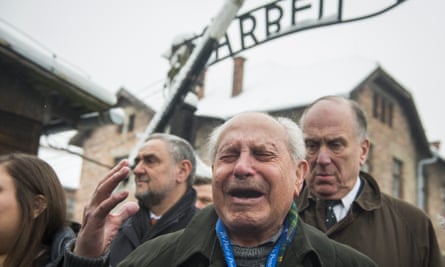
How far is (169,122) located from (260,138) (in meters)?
3.93

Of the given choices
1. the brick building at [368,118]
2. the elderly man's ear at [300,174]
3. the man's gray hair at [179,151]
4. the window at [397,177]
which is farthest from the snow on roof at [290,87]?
the elderly man's ear at [300,174]

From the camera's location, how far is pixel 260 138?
2104 mm

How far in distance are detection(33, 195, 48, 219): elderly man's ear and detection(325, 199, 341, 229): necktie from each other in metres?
1.54

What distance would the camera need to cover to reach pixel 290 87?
56.4ft

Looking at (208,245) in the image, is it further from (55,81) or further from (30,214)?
(55,81)

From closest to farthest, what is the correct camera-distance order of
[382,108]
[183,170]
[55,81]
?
[183,170], [55,81], [382,108]

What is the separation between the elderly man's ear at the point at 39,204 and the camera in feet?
7.92

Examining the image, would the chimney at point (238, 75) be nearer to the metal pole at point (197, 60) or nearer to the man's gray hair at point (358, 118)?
the metal pole at point (197, 60)

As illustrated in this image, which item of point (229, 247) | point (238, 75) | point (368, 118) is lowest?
point (229, 247)

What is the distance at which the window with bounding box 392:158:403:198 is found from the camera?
18.2m

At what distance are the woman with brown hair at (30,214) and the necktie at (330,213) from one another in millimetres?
1386

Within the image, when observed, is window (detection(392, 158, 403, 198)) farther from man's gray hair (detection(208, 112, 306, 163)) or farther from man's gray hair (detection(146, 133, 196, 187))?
man's gray hair (detection(208, 112, 306, 163))

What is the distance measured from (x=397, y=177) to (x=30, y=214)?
59.8 ft

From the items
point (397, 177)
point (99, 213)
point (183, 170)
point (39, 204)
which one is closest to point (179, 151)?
point (183, 170)
